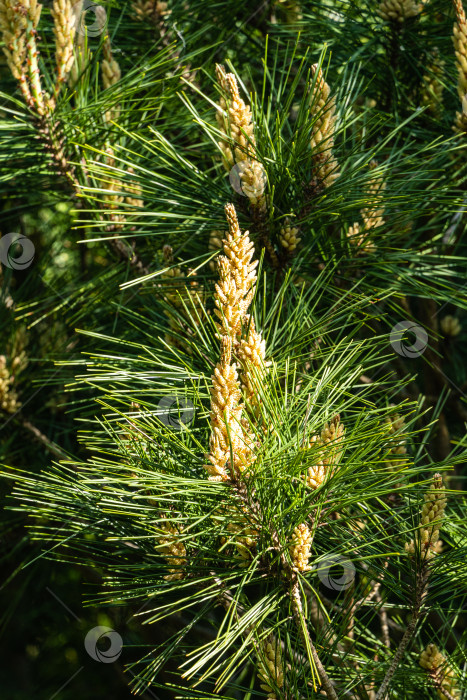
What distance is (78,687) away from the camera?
200 centimetres

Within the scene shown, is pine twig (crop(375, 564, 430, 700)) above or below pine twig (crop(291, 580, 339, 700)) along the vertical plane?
below

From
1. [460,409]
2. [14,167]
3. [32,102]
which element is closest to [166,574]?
[32,102]

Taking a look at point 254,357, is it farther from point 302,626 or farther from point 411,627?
point 411,627

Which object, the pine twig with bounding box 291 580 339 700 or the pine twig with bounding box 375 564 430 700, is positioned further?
the pine twig with bounding box 375 564 430 700

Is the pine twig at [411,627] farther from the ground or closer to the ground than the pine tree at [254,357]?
closer to the ground

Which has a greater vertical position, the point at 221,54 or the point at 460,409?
the point at 221,54

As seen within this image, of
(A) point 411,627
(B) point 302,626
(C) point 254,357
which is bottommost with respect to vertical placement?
(A) point 411,627

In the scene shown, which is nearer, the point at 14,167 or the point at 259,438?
the point at 259,438

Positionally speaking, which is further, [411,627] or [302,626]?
[411,627]

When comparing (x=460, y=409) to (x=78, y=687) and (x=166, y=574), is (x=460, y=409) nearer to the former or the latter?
(x=166, y=574)

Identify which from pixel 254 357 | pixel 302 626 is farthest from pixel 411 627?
pixel 254 357

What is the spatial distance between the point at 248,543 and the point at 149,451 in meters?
0.14

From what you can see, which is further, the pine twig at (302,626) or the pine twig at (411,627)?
the pine twig at (411,627)

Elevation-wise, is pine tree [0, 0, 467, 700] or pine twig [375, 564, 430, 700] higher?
pine tree [0, 0, 467, 700]
